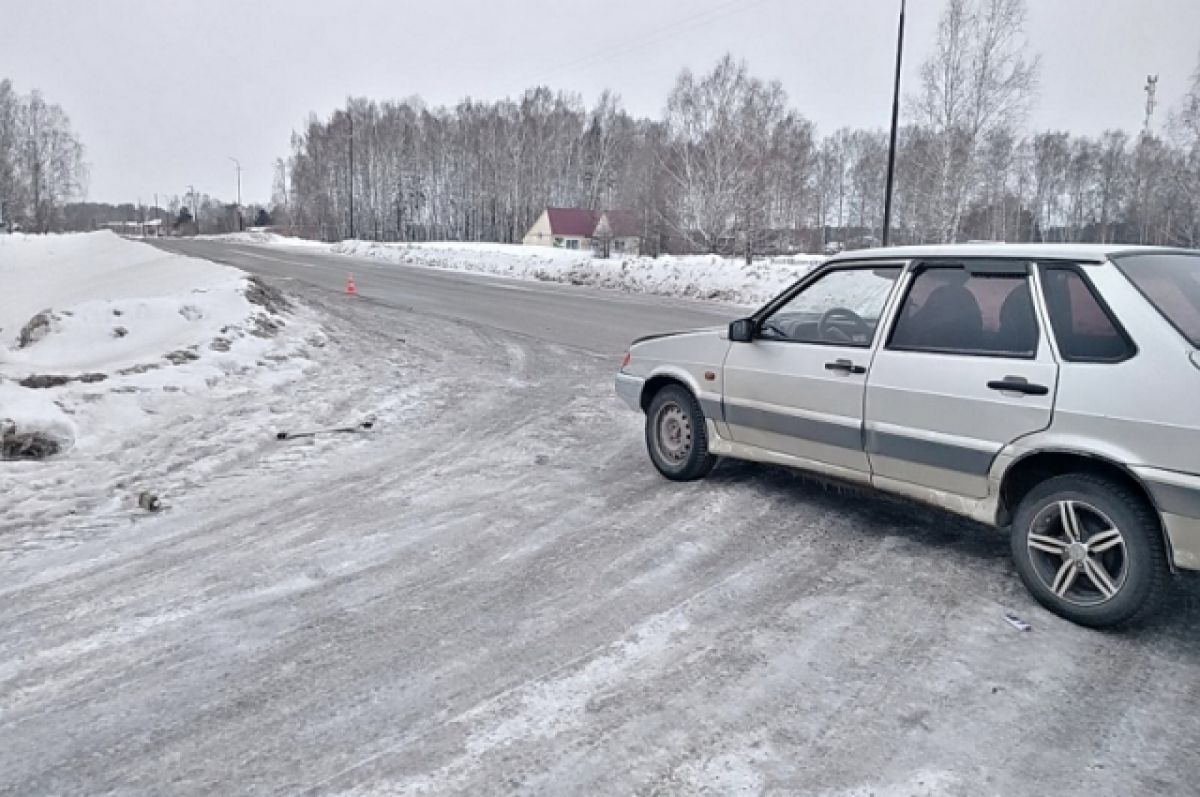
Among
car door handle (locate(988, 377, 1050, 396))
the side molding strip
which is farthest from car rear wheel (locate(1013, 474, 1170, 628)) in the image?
car door handle (locate(988, 377, 1050, 396))

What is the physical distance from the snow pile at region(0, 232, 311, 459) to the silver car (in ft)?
18.3

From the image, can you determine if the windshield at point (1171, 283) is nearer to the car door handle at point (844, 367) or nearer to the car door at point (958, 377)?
the car door at point (958, 377)

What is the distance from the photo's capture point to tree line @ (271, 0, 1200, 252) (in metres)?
29.6

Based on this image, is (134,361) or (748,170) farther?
(748,170)

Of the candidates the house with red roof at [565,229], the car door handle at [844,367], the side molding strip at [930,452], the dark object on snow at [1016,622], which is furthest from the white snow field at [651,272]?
the house with red roof at [565,229]

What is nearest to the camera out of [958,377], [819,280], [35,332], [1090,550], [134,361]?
[1090,550]

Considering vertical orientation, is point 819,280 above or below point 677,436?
above

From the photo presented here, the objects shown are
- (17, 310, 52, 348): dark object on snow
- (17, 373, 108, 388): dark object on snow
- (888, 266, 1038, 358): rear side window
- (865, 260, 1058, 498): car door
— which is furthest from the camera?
(17, 310, 52, 348): dark object on snow

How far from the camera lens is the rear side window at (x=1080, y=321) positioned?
351 cm

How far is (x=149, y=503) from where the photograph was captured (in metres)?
5.33

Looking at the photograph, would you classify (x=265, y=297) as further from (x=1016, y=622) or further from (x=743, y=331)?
(x=1016, y=622)

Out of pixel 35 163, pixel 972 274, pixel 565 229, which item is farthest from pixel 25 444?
pixel 35 163

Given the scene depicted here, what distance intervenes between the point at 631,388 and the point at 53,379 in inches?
228

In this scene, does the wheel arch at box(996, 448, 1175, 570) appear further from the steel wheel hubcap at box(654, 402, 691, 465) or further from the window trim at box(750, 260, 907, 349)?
the steel wheel hubcap at box(654, 402, 691, 465)
